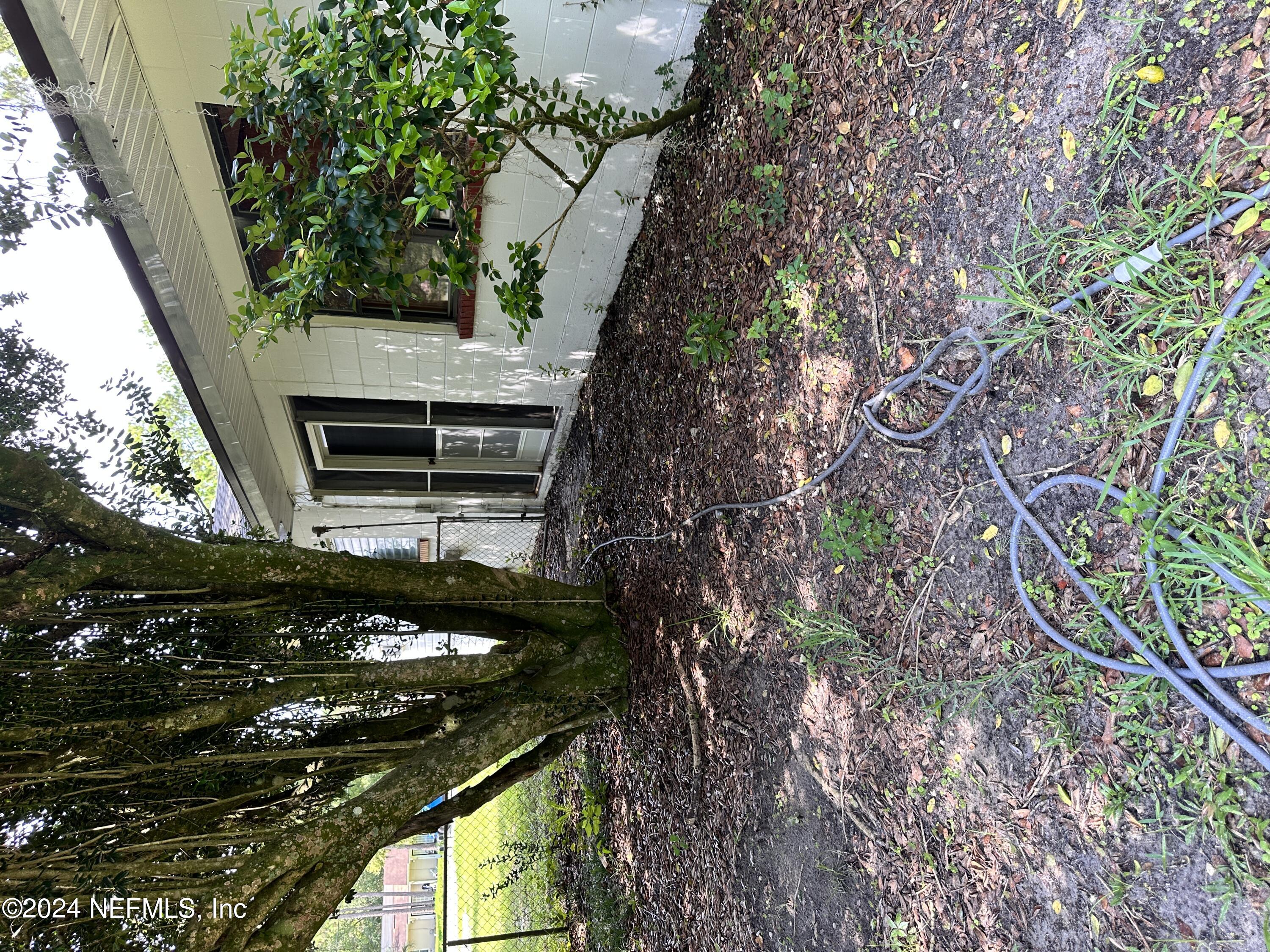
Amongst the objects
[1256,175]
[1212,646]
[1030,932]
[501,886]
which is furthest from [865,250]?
[501,886]

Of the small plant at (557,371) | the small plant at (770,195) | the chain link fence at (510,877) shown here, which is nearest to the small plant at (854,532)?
the small plant at (770,195)

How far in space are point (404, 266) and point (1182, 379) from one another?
18.9 feet

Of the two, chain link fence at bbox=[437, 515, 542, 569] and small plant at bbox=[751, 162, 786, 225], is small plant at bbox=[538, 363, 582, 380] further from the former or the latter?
small plant at bbox=[751, 162, 786, 225]

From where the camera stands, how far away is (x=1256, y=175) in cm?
180

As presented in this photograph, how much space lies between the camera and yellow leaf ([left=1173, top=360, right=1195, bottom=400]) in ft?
6.17

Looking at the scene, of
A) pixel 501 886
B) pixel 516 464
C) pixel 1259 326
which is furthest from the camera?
pixel 516 464

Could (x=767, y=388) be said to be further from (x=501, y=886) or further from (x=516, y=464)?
(x=501, y=886)

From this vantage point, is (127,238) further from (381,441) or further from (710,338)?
(381,441)

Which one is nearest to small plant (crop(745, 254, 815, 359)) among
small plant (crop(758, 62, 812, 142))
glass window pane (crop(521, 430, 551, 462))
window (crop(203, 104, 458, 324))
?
small plant (crop(758, 62, 812, 142))

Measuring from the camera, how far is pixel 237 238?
545 cm

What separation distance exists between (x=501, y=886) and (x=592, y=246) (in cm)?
668

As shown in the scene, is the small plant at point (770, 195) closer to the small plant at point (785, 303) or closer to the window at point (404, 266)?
the small plant at point (785, 303)

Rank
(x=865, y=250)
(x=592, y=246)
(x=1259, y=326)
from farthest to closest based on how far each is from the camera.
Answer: (x=592, y=246) < (x=865, y=250) < (x=1259, y=326)

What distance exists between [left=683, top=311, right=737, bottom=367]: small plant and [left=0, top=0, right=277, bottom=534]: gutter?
3425mm
